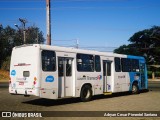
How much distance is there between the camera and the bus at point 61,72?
42.8ft

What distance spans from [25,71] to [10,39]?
6641 centimetres

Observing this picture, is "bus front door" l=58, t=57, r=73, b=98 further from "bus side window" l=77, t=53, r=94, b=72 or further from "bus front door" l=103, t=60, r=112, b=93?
"bus front door" l=103, t=60, r=112, b=93

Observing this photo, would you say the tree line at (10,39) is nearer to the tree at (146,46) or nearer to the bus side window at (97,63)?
the tree at (146,46)

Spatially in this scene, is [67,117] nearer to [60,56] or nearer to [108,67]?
[60,56]

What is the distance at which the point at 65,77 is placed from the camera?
14312 millimetres

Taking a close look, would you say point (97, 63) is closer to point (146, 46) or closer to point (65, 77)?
point (65, 77)

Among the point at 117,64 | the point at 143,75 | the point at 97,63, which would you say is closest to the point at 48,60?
the point at 97,63

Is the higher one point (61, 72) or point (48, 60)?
point (48, 60)

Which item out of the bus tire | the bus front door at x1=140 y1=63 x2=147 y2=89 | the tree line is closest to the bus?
the bus tire

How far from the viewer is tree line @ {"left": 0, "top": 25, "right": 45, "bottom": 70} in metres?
67.9

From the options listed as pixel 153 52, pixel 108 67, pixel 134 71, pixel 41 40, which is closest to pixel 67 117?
pixel 108 67

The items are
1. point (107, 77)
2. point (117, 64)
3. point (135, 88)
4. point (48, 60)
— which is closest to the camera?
point (48, 60)

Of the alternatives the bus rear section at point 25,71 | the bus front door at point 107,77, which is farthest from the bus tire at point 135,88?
the bus rear section at point 25,71

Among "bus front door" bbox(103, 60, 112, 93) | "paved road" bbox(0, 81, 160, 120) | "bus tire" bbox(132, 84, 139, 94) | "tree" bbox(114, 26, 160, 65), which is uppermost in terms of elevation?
"tree" bbox(114, 26, 160, 65)
